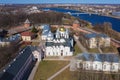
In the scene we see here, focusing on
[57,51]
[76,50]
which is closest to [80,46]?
[76,50]

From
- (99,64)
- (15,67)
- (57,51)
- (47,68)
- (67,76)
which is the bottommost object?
(47,68)

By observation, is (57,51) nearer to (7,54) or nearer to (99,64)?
(7,54)

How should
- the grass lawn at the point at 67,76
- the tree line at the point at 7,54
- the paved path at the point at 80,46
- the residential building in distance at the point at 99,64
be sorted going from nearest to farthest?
the grass lawn at the point at 67,76, the residential building in distance at the point at 99,64, the tree line at the point at 7,54, the paved path at the point at 80,46

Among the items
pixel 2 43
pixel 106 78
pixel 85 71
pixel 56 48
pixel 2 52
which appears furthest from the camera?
pixel 2 43

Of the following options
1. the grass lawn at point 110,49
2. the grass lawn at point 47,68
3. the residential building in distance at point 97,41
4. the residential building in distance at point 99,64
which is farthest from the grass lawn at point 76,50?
the residential building in distance at point 99,64

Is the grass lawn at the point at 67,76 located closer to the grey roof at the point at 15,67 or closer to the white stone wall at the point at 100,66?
the white stone wall at the point at 100,66

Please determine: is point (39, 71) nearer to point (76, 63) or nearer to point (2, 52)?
point (76, 63)

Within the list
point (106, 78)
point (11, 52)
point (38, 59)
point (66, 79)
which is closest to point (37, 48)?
point (38, 59)

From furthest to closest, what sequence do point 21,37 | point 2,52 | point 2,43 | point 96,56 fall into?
point 21,37 → point 2,43 → point 2,52 → point 96,56
